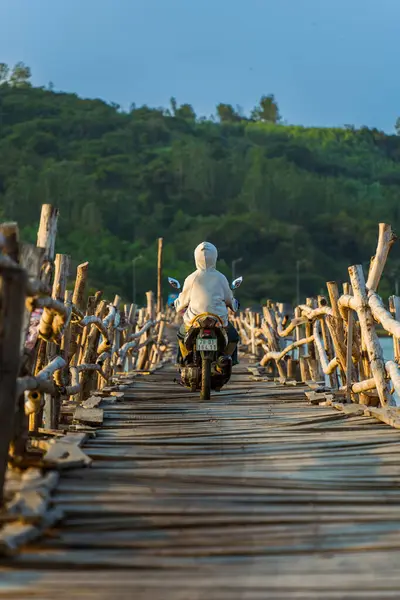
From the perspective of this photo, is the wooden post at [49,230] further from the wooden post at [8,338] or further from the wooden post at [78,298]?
the wooden post at [78,298]

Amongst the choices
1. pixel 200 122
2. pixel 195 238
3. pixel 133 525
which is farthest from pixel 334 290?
pixel 200 122

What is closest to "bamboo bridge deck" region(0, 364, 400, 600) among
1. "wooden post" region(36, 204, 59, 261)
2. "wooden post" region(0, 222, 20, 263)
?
"wooden post" region(0, 222, 20, 263)

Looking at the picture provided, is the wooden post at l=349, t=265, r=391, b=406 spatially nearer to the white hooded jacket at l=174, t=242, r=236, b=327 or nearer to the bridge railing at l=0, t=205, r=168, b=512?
the white hooded jacket at l=174, t=242, r=236, b=327

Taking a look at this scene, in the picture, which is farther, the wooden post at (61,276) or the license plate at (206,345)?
the license plate at (206,345)

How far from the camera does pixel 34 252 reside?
4.76 meters

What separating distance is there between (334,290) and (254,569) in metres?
6.36

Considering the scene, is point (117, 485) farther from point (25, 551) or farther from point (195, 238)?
point (195, 238)

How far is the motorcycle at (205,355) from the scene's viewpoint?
9086mm

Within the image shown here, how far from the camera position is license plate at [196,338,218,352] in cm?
904

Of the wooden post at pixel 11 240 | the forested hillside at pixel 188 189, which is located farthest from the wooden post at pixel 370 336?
the forested hillside at pixel 188 189

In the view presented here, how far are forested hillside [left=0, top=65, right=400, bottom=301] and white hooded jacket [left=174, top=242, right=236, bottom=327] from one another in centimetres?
7128

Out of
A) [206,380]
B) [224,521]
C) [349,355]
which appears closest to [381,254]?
[349,355]

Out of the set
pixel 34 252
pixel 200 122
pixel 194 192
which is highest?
pixel 200 122

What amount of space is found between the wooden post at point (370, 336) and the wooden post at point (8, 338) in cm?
408
